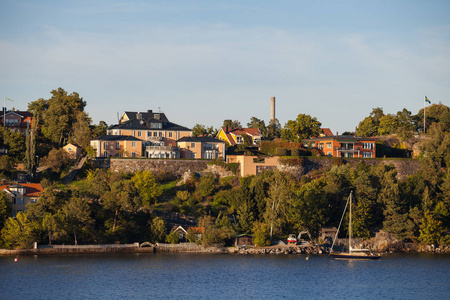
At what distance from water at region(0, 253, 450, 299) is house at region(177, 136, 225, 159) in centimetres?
3116

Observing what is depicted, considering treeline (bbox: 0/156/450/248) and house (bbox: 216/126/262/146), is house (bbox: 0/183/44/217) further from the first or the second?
house (bbox: 216/126/262/146)

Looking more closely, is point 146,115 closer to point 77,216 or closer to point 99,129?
point 99,129

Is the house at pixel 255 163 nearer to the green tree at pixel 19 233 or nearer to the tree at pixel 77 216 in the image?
the tree at pixel 77 216

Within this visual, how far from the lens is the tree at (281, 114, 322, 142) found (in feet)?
366

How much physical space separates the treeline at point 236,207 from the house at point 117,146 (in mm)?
7171

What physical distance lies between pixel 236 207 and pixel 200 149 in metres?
21.0

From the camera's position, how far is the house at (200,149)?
99875 millimetres

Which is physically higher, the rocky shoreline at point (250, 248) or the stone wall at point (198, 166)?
the stone wall at point (198, 166)

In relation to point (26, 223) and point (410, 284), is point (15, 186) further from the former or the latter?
point (410, 284)

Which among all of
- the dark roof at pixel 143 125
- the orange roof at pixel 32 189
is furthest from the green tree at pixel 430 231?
the orange roof at pixel 32 189

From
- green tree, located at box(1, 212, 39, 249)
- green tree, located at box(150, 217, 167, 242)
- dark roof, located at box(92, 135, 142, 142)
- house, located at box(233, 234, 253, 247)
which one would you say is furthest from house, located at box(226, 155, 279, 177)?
green tree, located at box(1, 212, 39, 249)

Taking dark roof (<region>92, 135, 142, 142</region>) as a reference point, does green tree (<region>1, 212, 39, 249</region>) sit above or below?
below

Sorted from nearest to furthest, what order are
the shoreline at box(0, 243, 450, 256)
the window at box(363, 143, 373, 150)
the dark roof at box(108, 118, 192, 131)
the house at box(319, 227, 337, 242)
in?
the shoreline at box(0, 243, 450, 256), the house at box(319, 227, 337, 242), the dark roof at box(108, 118, 192, 131), the window at box(363, 143, 373, 150)

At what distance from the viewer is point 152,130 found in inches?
3981
